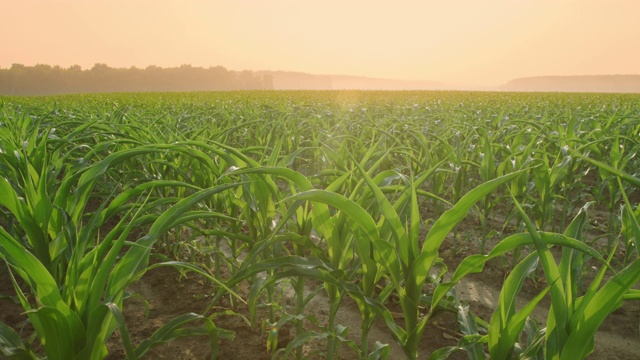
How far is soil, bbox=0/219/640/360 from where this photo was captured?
2.10 meters

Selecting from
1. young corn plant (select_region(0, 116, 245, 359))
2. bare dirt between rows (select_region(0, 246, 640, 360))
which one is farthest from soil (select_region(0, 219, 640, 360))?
young corn plant (select_region(0, 116, 245, 359))

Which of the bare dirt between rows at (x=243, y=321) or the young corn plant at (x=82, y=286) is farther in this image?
the bare dirt between rows at (x=243, y=321)

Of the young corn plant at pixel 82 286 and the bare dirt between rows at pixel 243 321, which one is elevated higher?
the young corn plant at pixel 82 286

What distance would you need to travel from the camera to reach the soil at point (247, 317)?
82.5 inches

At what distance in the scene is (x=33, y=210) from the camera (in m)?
1.53

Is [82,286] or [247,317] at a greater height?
[82,286]

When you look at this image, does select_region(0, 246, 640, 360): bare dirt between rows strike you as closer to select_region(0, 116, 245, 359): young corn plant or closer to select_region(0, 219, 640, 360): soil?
select_region(0, 219, 640, 360): soil

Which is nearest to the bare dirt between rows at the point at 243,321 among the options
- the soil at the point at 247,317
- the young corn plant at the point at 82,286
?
the soil at the point at 247,317

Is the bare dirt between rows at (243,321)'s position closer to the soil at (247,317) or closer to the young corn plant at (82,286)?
the soil at (247,317)

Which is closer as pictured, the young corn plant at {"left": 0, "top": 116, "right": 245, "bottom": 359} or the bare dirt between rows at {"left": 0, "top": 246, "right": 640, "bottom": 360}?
the young corn plant at {"left": 0, "top": 116, "right": 245, "bottom": 359}

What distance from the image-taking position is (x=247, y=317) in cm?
237

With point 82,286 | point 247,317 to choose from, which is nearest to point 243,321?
point 247,317

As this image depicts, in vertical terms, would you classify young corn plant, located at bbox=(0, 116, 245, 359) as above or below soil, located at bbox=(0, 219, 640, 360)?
above

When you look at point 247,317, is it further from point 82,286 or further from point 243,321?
point 82,286
